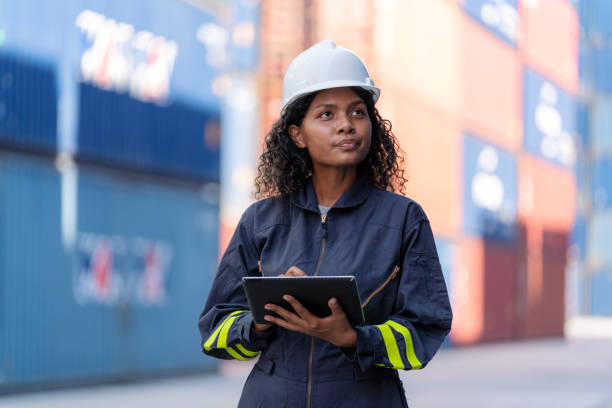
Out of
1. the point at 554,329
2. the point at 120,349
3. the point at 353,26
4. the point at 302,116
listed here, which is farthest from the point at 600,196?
the point at 302,116

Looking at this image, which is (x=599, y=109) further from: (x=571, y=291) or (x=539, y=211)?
(x=539, y=211)

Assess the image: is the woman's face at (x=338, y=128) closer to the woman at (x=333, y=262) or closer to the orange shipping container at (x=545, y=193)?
the woman at (x=333, y=262)

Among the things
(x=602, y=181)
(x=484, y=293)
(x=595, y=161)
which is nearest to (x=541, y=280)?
(x=484, y=293)

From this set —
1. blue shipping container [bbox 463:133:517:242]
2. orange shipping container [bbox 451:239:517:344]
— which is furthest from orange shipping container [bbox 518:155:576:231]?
orange shipping container [bbox 451:239:517:344]

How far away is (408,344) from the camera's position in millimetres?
2053

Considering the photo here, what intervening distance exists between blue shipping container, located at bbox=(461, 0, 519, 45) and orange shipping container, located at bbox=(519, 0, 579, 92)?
73 cm

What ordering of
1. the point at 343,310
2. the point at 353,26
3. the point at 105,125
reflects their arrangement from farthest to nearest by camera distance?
1. the point at 353,26
2. the point at 105,125
3. the point at 343,310

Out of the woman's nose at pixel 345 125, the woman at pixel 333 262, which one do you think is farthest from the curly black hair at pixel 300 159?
the woman's nose at pixel 345 125

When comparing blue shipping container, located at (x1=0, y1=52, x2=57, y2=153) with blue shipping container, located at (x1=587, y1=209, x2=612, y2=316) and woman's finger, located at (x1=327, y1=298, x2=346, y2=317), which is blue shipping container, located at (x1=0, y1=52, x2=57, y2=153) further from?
blue shipping container, located at (x1=587, y1=209, x2=612, y2=316)

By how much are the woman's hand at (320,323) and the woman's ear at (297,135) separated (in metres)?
0.55

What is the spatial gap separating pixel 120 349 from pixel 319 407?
36.9ft

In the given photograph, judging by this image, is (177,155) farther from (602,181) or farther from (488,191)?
(602,181)

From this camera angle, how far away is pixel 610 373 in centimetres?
1602

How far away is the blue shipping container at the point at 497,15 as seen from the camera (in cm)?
2455
